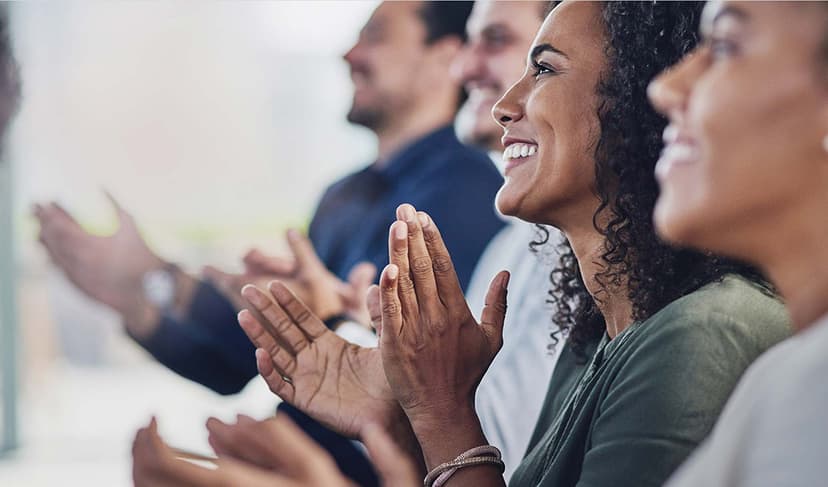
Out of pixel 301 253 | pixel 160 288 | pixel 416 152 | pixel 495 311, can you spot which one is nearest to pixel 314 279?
pixel 301 253

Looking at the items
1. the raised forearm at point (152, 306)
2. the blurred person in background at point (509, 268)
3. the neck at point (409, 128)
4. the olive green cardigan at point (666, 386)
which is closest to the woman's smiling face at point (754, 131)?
the olive green cardigan at point (666, 386)

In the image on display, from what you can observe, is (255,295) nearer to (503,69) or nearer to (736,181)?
(736,181)

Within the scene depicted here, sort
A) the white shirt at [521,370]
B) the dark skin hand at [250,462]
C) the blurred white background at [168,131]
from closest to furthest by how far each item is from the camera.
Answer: the dark skin hand at [250,462], the white shirt at [521,370], the blurred white background at [168,131]

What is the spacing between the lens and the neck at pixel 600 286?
112 cm

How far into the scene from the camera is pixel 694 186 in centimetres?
69

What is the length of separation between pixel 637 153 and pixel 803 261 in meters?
0.43

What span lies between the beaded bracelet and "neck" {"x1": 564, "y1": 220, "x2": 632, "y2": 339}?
0.21m

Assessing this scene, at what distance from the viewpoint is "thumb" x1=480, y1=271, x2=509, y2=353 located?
1.15m

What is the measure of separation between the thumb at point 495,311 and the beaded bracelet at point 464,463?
13 centimetres

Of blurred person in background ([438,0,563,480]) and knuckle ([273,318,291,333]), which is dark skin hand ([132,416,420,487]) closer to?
knuckle ([273,318,291,333])

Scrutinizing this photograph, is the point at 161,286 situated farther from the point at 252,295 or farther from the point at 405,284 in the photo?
the point at 405,284

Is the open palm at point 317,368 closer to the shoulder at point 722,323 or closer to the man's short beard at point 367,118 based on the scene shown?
the shoulder at point 722,323

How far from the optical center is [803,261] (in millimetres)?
670

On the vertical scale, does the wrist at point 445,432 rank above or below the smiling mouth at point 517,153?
below
